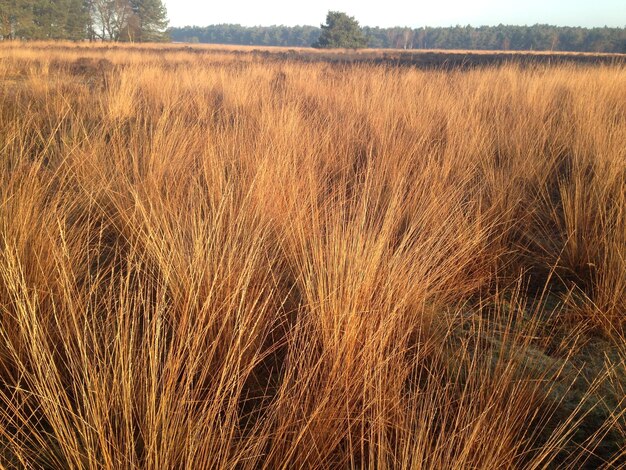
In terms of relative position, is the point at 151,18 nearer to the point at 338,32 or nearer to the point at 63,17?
the point at 63,17

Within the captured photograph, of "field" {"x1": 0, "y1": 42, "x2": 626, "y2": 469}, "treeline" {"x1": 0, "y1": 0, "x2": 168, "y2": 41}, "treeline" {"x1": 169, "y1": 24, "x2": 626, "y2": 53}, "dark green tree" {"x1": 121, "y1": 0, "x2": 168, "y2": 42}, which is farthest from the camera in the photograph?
"treeline" {"x1": 169, "y1": 24, "x2": 626, "y2": 53}

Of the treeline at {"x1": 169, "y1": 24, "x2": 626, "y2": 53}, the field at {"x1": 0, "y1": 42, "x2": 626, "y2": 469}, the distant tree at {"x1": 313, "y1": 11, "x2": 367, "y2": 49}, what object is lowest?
the field at {"x1": 0, "y1": 42, "x2": 626, "y2": 469}

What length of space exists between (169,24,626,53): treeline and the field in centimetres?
3251

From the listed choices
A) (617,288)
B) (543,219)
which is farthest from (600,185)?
(617,288)

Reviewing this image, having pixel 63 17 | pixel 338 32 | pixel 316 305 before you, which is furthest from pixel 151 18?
pixel 316 305

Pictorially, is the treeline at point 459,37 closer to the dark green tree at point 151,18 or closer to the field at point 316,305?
the dark green tree at point 151,18

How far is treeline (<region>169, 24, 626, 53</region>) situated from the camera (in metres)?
48.5

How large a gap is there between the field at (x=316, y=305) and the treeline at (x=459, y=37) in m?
32.5

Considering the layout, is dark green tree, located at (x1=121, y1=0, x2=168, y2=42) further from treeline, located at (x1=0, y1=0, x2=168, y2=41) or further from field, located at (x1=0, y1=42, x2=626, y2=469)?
field, located at (x1=0, y1=42, x2=626, y2=469)

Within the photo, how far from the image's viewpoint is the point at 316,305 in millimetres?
1429

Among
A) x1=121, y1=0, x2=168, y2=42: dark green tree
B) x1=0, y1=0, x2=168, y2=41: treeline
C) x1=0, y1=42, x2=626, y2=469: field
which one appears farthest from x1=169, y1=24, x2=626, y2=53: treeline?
x1=0, y1=42, x2=626, y2=469: field

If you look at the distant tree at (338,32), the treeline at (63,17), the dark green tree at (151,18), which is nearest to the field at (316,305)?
the treeline at (63,17)

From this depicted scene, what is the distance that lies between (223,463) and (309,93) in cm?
618

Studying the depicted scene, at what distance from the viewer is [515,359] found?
1.38 metres
